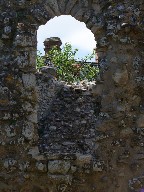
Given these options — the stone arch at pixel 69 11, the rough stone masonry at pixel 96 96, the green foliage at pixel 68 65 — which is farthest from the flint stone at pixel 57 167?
the green foliage at pixel 68 65

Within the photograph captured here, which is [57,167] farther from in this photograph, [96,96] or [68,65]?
[68,65]

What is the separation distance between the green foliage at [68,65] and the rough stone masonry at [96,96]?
8985mm

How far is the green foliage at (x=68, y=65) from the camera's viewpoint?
48.3 ft

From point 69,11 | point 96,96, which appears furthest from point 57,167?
point 69,11

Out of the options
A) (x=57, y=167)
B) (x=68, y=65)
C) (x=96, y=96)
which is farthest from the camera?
(x=68, y=65)

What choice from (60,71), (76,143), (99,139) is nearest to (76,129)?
(76,143)

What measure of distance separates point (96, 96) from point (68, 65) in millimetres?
10195

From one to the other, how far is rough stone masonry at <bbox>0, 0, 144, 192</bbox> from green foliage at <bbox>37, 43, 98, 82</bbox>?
8.99 m

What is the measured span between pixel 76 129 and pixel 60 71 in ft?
22.6

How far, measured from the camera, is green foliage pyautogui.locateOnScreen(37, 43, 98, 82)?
14734mm

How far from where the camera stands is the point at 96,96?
17.3ft

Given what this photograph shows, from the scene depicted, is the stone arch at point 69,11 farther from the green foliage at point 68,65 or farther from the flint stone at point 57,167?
the green foliage at point 68,65

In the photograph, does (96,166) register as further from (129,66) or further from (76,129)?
(76,129)

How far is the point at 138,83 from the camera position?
5.21m
